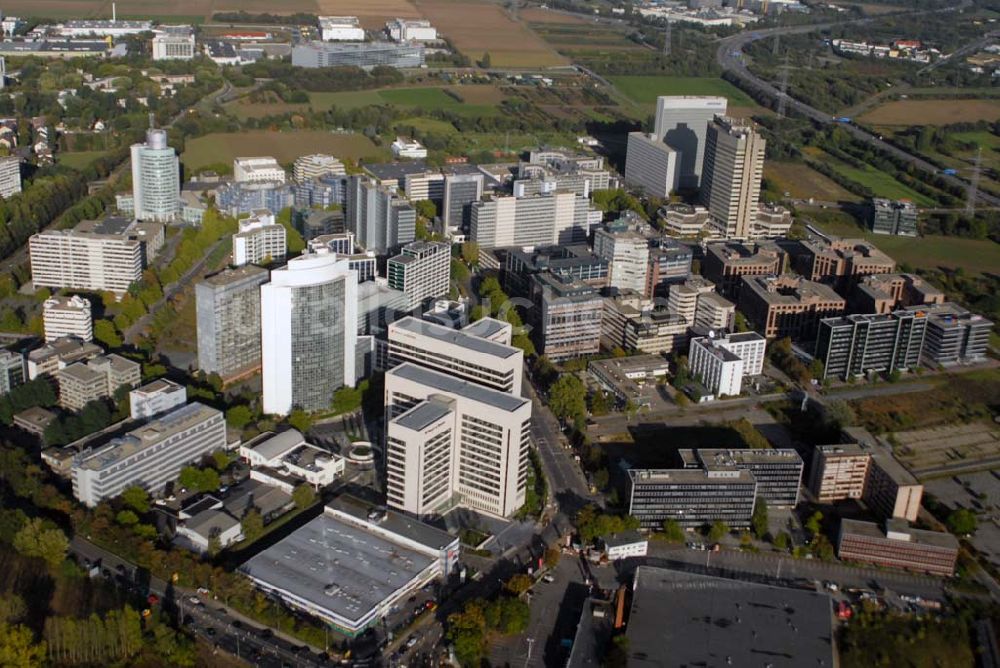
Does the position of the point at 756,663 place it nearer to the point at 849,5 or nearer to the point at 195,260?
the point at 195,260

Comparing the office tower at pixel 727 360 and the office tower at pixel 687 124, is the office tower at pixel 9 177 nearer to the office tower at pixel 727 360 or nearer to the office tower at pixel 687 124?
Answer: the office tower at pixel 687 124

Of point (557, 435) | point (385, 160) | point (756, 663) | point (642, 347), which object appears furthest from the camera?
point (385, 160)

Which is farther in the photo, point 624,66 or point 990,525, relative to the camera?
point 624,66

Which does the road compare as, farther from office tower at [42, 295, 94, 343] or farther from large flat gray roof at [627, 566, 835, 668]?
office tower at [42, 295, 94, 343]

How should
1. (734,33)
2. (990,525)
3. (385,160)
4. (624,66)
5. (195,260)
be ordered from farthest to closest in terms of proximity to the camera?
(734,33) → (624,66) → (385,160) → (195,260) → (990,525)

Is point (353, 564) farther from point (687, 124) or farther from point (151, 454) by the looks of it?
point (687, 124)

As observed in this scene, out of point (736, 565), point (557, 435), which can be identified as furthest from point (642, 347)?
point (736, 565)

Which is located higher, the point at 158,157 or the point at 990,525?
the point at 158,157
